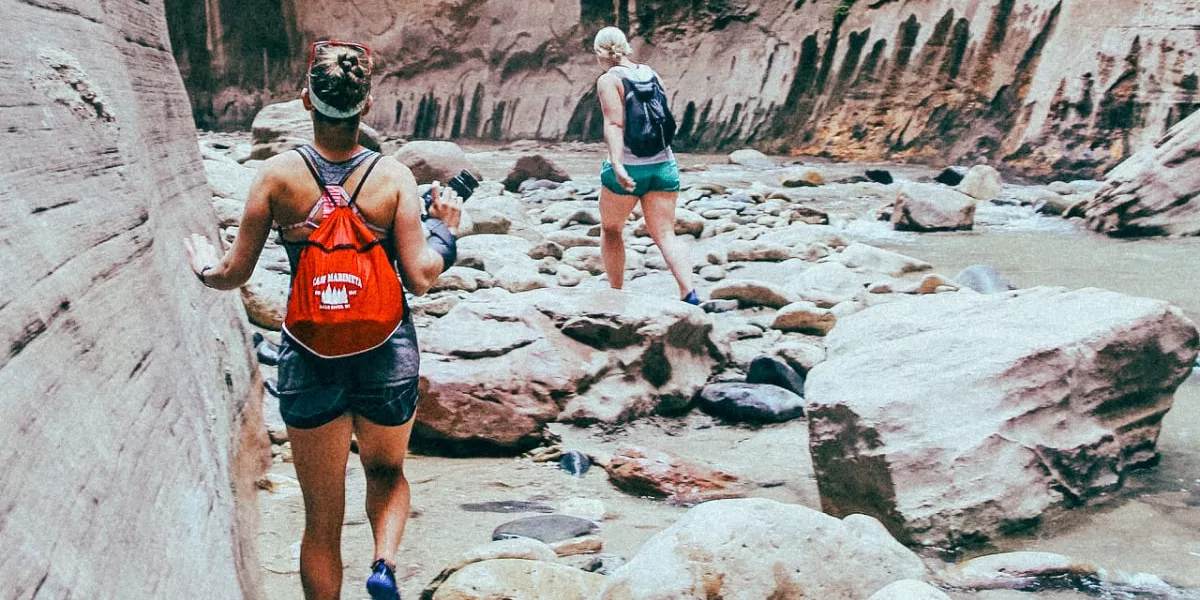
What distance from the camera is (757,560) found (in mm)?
2529

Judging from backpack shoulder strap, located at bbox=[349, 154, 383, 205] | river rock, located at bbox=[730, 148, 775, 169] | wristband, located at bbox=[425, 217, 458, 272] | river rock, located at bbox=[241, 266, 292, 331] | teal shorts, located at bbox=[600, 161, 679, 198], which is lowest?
river rock, located at bbox=[730, 148, 775, 169]

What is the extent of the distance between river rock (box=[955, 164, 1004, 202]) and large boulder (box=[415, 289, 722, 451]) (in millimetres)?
9271

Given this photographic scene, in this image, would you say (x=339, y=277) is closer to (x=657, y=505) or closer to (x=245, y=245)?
(x=245, y=245)

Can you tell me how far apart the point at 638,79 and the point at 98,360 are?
12.8ft

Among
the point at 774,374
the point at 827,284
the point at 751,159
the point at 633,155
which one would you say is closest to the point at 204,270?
the point at 774,374

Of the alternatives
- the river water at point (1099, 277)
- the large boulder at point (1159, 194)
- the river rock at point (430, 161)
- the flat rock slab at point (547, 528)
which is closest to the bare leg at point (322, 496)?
the flat rock slab at point (547, 528)

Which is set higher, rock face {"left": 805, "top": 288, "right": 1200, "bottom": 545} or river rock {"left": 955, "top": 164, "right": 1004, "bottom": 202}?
rock face {"left": 805, "top": 288, "right": 1200, "bottom": 545}

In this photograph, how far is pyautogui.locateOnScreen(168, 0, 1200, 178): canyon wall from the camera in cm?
1388

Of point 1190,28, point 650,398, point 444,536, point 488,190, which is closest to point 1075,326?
point 650,398

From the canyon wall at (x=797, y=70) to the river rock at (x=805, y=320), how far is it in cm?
956

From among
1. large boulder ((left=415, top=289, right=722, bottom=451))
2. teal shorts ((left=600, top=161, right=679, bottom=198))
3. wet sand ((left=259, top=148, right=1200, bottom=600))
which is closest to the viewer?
wet sand ((left=259, top=148, right=1200, bottom=600))

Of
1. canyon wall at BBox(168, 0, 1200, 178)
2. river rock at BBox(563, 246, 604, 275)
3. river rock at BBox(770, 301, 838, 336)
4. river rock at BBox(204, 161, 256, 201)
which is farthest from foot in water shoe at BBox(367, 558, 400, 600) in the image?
canyon wall at BBox(168, 0, 1200, 178)

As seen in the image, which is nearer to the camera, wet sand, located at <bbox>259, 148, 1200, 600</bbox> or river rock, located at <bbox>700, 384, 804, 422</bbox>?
wet sand, located at <bbox>259, 148, 1200, 600</bbox>

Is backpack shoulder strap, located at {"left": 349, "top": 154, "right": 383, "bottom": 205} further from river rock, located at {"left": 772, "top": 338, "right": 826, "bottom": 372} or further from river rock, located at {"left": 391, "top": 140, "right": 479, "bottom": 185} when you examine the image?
river rock, located at {"left": 391, "top": 140, "right": 479, "bottom": 185}
